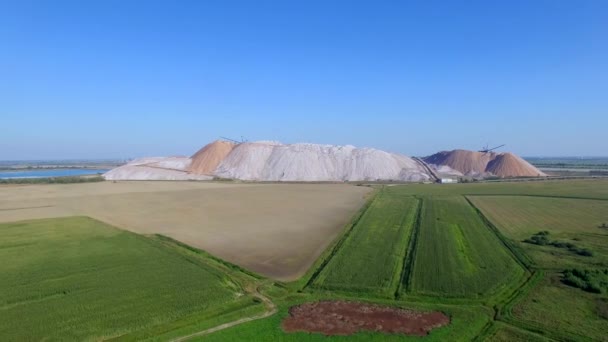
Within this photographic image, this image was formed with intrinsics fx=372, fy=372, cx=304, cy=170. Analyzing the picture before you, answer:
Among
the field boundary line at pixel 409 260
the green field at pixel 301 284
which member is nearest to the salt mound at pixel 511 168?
the green field at pixel 301 284

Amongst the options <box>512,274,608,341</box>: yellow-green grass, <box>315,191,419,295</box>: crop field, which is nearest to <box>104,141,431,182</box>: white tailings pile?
<box>315,191,419,295</box>: crop field

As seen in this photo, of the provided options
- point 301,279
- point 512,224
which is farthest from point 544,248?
point 301,279

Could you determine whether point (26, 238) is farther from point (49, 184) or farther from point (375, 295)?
point (49, 184)

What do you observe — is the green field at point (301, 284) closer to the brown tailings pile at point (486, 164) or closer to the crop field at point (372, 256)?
the crop field at point (372, 256)

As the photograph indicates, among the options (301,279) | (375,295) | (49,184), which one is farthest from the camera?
(49,184)

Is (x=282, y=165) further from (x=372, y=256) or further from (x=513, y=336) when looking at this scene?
(x=513, y=336)

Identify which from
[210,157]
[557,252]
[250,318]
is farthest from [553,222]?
[210,157]
